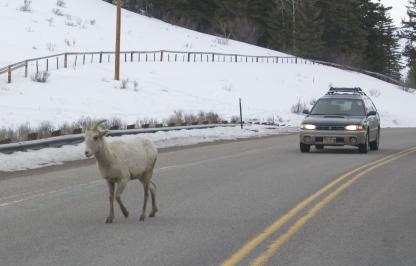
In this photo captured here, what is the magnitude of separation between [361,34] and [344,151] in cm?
7028

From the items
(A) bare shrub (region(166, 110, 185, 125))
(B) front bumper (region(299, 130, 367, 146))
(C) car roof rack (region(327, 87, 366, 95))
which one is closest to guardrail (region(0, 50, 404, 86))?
(A) bare shrub (region(166, 110, 185, 125))

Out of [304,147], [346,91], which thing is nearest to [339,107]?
[304,147]

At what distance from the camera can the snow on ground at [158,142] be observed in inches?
659

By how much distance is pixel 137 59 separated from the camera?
58.2 meters

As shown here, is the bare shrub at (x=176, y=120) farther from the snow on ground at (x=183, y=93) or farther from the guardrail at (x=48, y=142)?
the guardrail at (x=48, y=142)

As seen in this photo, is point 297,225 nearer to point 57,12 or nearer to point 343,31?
point 57,12

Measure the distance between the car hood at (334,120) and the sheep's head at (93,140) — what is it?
1266cm

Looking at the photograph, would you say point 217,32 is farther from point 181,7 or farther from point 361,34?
point 361,34

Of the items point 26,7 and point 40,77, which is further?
point 26,7

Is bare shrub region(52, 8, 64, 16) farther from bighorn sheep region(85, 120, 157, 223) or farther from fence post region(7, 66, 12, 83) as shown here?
bighorn sheep region(85, 120, 157, 223)

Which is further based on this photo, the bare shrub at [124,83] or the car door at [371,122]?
the bare shrub at [124,83]

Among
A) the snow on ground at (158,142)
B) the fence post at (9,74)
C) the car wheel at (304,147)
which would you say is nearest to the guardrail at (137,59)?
the fence post at (9,74)

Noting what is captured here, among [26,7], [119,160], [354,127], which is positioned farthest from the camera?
[26,7]

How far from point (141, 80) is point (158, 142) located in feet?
80.3
